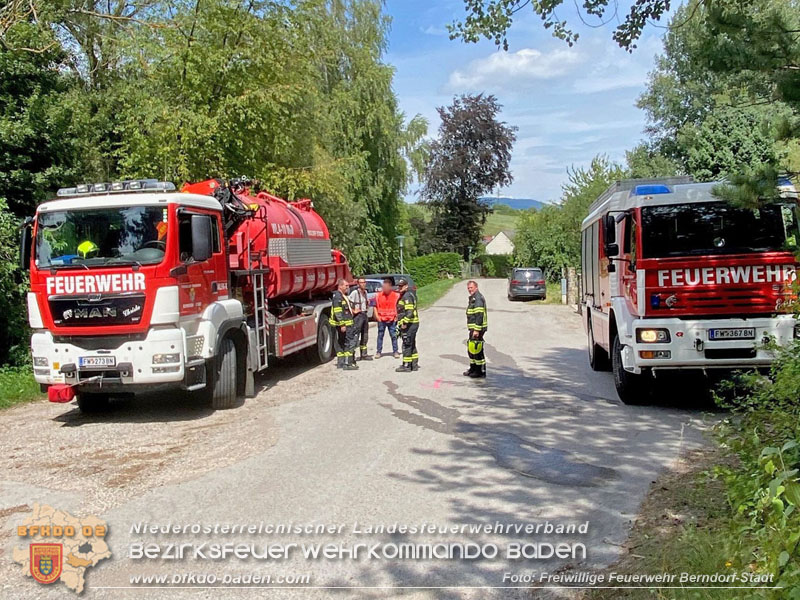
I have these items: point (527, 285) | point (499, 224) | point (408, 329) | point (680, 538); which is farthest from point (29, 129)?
point (499, 224)

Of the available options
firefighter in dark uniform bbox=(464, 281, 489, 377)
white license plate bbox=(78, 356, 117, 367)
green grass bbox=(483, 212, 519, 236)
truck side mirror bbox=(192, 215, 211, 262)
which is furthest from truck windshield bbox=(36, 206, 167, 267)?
green grass bbox=(483, 212, 519, 236)

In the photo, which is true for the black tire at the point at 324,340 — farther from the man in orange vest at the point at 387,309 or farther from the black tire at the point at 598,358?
the black tire at the point at 598,358

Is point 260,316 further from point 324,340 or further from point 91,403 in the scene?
point 324,340

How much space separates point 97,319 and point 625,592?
279 inches

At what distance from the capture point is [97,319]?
29.4 ft

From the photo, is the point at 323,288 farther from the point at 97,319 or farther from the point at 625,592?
the point at 625,592

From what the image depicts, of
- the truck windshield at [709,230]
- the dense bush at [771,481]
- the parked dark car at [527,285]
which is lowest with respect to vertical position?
the dense bush at [771,481]

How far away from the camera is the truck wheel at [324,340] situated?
596 inches

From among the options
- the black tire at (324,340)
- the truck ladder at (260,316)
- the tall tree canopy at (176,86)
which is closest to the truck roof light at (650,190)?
the truck ladder at (260,316)

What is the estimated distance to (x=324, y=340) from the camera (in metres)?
15.4

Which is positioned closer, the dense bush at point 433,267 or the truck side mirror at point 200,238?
the truck side mirror at point 200,238

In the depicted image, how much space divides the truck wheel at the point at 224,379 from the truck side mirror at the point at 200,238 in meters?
1.40

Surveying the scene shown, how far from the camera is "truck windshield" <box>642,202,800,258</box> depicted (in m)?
9.12

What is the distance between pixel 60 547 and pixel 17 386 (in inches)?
324
